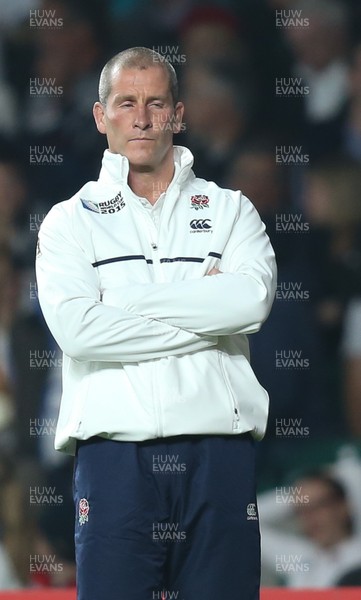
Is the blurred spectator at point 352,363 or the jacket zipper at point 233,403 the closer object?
the jacket zipper at point 233,403

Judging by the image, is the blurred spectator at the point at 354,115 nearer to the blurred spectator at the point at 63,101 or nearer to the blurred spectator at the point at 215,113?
the blurred spectator at the point at 215,113

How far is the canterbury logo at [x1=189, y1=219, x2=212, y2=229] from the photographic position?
207cm

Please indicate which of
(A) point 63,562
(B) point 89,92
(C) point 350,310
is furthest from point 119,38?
(A) point 63,562

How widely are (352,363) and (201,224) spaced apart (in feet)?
6.07

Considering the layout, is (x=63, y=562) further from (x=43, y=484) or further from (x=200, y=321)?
(x=200, y=321)

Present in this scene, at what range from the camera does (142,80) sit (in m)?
2.09

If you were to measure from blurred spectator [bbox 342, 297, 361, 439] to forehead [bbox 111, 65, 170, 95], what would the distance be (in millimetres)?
1835

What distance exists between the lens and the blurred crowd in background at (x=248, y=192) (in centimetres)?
373

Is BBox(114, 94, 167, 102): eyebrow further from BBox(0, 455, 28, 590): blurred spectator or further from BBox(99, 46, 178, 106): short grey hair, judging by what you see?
BBox(0, 455, 28, 590): blurred spectator

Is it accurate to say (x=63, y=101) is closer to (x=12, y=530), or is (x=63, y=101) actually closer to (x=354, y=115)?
(x=354, y=115)

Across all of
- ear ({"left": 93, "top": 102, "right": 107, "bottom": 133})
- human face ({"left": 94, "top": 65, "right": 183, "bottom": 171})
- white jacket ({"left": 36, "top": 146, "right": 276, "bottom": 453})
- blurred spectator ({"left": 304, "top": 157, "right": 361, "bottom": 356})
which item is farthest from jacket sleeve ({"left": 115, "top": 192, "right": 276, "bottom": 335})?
blurred spectator ({"left": 304, "top": 157, "right": 361, "bottom": 356})

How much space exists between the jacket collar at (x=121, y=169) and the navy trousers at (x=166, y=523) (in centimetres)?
48

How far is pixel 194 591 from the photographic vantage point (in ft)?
6.13

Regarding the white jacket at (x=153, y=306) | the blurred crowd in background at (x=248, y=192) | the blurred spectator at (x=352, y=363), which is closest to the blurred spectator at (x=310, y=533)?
the blurred crowd in background at (x=248, y=192)
